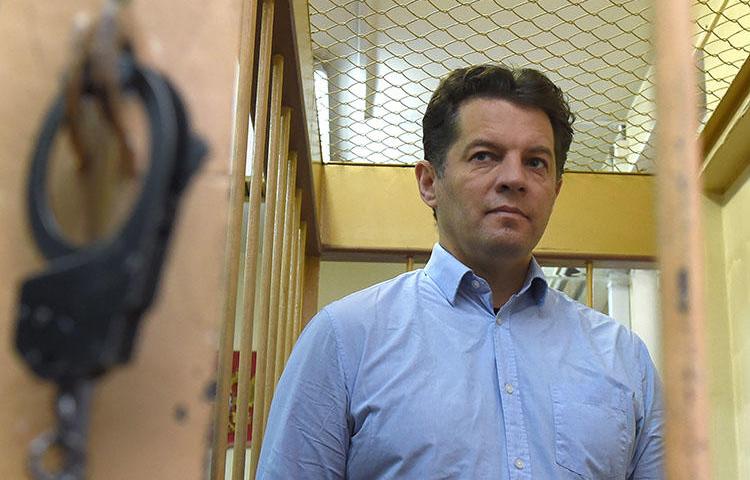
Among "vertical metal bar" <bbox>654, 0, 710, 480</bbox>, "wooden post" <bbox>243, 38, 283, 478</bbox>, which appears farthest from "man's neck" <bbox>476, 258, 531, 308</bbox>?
"vertical metal bar" <bbox>654, 0, 710, 480</bbox>

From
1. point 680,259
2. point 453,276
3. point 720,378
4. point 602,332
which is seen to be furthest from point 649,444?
point 680,259

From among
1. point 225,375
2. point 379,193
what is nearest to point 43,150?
point 225,375

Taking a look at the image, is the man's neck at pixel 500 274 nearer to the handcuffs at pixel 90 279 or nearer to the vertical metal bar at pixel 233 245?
the vertical metal bar at pixel 233 245

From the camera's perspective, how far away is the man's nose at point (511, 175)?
2.70 feet

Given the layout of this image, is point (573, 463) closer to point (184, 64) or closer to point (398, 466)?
point (398, 466)

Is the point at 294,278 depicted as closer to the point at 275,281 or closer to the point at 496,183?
the point at 275,281

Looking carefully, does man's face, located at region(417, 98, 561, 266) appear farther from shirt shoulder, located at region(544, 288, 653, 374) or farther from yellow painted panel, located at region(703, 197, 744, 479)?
yellow painted panel, located at region(703, 197, 744, 479)

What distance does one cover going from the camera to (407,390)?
0.75m

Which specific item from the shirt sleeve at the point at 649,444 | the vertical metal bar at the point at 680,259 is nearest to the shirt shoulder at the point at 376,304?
the shirt sleeve at the point at 649,444

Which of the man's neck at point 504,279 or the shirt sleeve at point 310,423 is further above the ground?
the man's neck at point 504,279

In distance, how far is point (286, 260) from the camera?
964 mm

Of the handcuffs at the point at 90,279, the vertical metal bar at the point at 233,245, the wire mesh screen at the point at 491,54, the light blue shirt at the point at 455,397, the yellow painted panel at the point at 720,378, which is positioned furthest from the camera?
the wire mesh screen at the point at 491,54

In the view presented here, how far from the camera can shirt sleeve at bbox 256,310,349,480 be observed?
2.44ft

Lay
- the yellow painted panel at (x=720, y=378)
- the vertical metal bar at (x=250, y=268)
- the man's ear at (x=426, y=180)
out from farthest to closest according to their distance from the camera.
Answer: the yellow painted panel at (x=720, y=378)
the man's ear at (x=426, y=180)
the vertical metal bar at (x=250, y=268)
